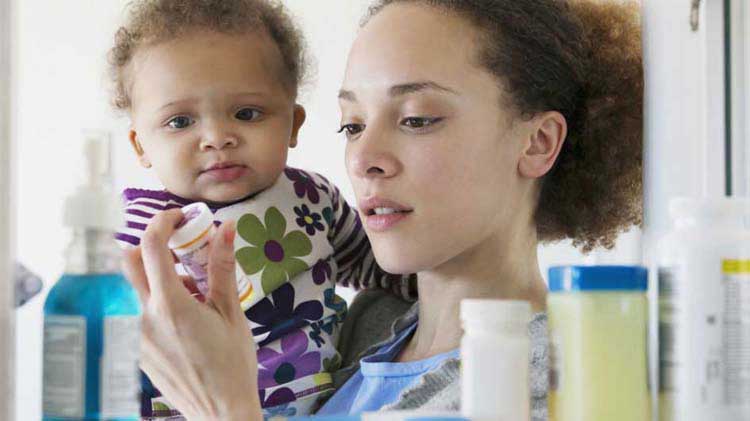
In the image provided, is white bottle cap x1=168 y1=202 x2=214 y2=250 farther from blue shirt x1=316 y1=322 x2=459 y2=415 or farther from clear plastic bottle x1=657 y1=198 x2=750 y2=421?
clear plastic bottle x1=657 y1=198 x2=750 y2=421

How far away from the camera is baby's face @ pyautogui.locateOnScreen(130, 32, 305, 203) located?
37.9 inches

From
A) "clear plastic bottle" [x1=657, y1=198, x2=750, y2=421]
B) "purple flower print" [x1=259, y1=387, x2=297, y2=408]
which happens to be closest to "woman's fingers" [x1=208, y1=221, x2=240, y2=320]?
"purple flower print" [x1=259, y1=387, x2=297, y2=408]

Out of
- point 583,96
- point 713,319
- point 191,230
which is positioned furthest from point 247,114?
point 713,319

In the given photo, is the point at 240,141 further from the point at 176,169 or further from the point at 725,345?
the point at 725,345

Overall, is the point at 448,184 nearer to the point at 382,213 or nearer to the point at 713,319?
the point at 382,213

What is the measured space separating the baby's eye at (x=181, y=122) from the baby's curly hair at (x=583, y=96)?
0.22 m

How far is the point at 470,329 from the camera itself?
2.46 ft

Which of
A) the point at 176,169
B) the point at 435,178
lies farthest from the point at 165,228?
the point at 435,178

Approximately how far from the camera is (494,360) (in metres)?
0.74

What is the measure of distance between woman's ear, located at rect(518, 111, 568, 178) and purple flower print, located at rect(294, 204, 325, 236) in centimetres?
23

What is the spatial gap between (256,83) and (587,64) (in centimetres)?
36

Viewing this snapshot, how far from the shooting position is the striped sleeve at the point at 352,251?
3.38 ft

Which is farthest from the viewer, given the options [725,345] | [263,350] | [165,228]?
[263,350]

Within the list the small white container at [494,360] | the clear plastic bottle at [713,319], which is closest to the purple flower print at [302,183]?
the small white container at [494,360]
